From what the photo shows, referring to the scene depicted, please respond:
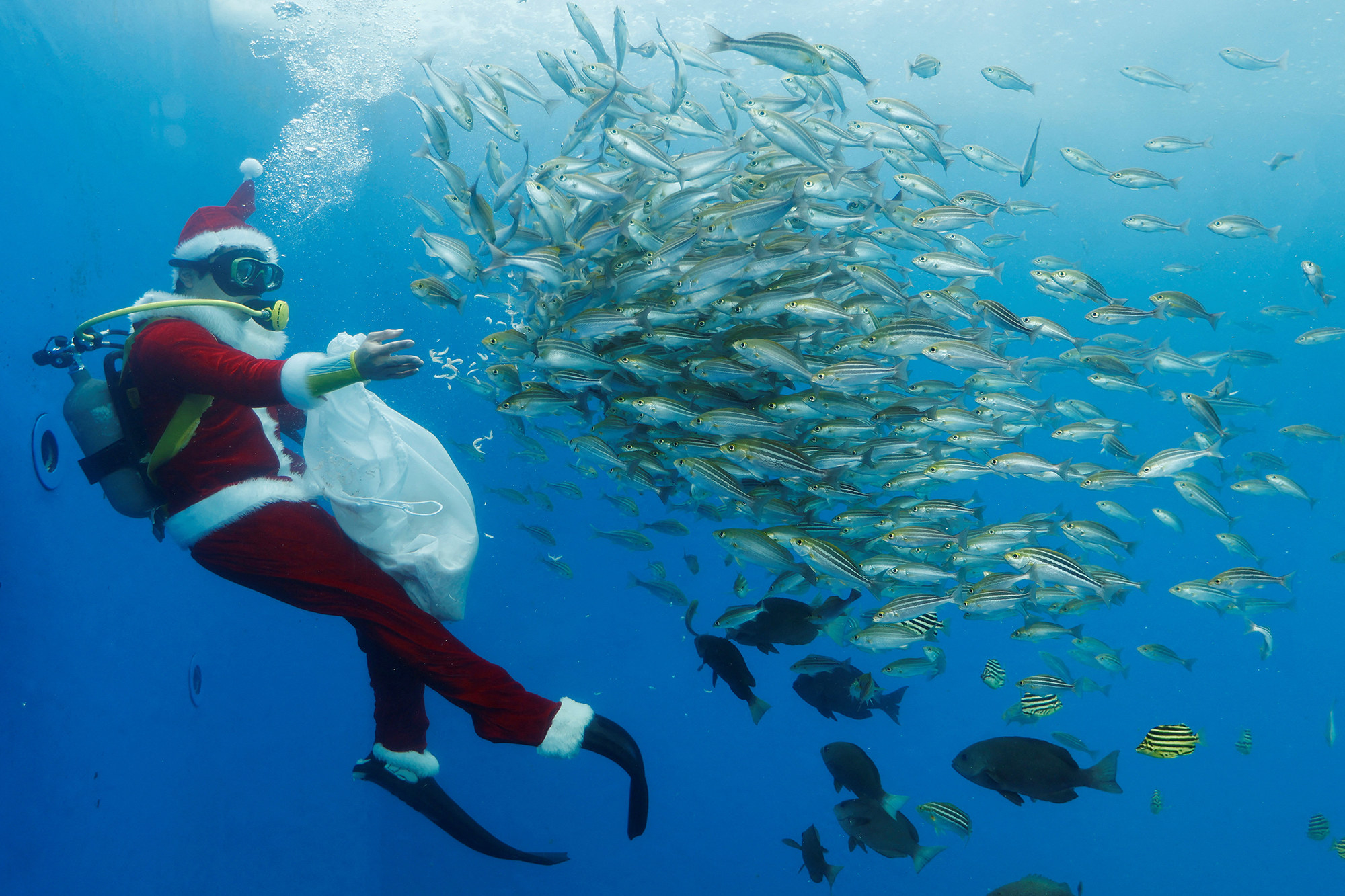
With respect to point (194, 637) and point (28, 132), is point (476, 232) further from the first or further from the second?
point (194, 637)

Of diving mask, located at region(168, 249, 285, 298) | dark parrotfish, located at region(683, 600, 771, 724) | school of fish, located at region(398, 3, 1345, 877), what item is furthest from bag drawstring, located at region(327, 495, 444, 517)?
dark parrotfish, located at region(683, 600, 771, 724)

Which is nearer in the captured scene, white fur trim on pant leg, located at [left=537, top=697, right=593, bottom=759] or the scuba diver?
the scuba diver

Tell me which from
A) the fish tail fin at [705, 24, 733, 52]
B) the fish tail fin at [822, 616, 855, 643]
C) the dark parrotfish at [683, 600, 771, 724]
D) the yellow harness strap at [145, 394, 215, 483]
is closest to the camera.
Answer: the yellow harness strap at [145, 394, 215, 483]

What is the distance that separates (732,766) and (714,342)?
29.4ft

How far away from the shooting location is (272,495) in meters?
2.53

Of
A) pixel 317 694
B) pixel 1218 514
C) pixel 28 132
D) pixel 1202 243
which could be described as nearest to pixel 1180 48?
pixel 1202 243

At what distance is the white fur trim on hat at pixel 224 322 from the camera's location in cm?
247

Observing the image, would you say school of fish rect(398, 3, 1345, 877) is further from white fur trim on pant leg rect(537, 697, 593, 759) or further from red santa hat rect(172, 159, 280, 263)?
white fur trim on pant leg rect(537, 697, 593, 759)

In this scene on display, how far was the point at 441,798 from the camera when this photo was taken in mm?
2926

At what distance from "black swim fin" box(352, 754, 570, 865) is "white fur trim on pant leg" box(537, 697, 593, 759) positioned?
0.68 metres

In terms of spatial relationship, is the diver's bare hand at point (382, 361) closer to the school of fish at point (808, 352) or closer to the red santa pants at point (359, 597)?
the red santa pants at point (359, 597)

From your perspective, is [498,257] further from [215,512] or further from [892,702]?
[892,702]

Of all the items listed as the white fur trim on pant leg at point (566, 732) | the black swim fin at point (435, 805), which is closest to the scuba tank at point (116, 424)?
the black swim fin at point (435, 805)

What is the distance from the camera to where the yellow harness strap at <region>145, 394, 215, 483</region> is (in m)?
2.31
